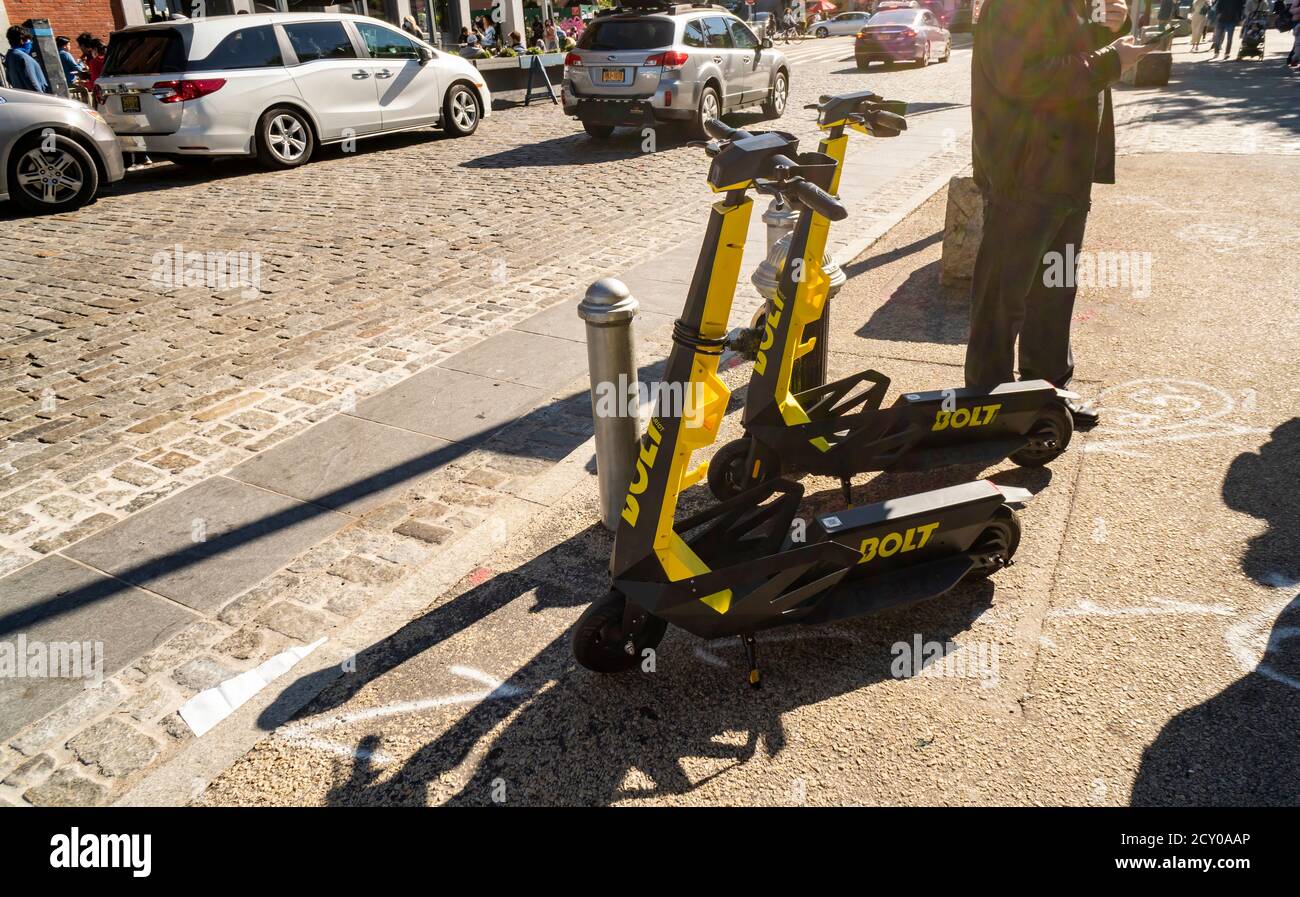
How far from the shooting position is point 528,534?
392cm

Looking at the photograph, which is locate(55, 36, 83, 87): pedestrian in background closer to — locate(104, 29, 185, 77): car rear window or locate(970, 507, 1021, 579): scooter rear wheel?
locate(104, 29, 185, 77): car rear window

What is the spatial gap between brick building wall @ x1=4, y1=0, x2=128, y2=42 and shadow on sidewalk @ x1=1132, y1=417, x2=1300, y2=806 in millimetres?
22203

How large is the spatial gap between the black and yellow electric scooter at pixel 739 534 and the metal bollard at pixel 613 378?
1.87 feet

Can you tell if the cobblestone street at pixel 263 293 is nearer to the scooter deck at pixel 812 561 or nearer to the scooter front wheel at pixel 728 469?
the scooter front wheel at pixel 728 469

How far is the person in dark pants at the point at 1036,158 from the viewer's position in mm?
3824

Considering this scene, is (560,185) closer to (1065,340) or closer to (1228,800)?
(1065,340)

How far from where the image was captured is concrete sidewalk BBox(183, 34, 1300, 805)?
2.60 meters

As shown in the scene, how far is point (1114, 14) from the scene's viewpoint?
4.04 m

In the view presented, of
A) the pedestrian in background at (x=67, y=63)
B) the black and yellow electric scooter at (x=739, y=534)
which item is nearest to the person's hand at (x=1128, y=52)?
the black and yellow electric scooter at (x=739, y=534)

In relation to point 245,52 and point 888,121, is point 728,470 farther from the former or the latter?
point 245,52

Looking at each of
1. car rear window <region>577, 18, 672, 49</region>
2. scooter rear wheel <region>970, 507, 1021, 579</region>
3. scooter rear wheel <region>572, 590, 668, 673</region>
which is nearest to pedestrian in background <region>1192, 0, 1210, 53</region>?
car rear window <region>577, 18, 672, 49</region>
